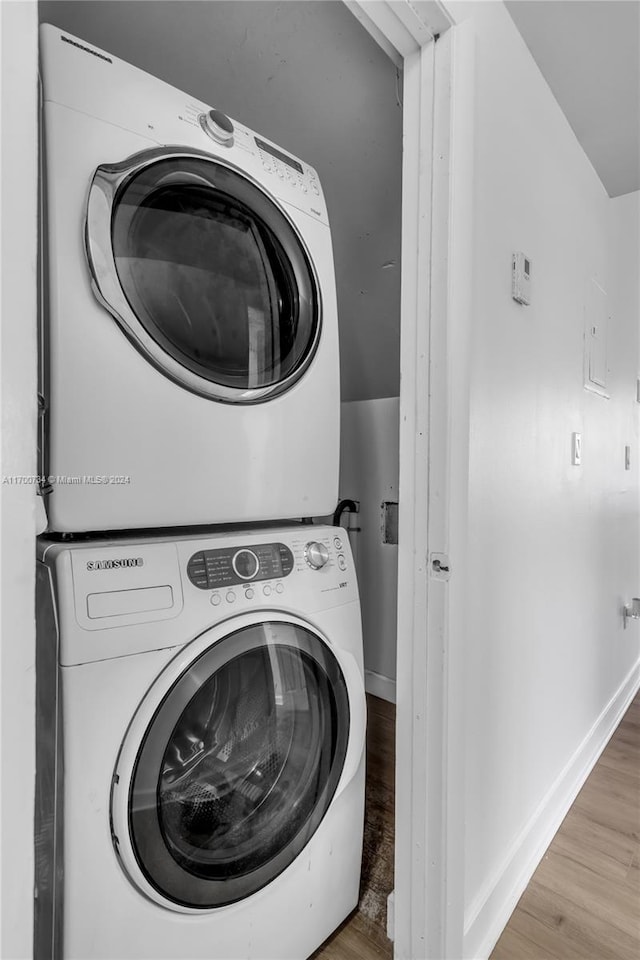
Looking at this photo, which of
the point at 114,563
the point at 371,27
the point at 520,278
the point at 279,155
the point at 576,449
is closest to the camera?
the point at 114,563

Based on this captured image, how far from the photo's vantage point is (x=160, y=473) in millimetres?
972

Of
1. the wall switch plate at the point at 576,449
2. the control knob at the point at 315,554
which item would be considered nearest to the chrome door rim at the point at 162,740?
the control knob at the point at 315,554

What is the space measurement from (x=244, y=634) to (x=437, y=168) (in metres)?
1.06

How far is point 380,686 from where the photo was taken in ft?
5.25

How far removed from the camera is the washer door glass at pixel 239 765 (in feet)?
3.00

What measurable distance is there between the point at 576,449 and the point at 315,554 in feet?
3.69

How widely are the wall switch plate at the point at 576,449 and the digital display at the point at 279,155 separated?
1218 millimetres

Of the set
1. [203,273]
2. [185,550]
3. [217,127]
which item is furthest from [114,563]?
[217,127]

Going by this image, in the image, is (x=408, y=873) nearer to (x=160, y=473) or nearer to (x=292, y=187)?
(x=160, y=473)

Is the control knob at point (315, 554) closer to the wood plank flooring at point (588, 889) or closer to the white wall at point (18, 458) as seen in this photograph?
the white wall at point (18, 458)

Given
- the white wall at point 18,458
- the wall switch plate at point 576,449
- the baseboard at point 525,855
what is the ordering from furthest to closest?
the wall switch plate at point 576,449 < the baseboard at point 525,855 < the white wall at point 18,458

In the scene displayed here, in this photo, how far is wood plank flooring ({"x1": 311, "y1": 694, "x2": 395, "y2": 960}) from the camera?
1.27 meters

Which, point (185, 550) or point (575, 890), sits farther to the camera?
point (575, 890)

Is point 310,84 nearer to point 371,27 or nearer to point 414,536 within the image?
point 371,27
